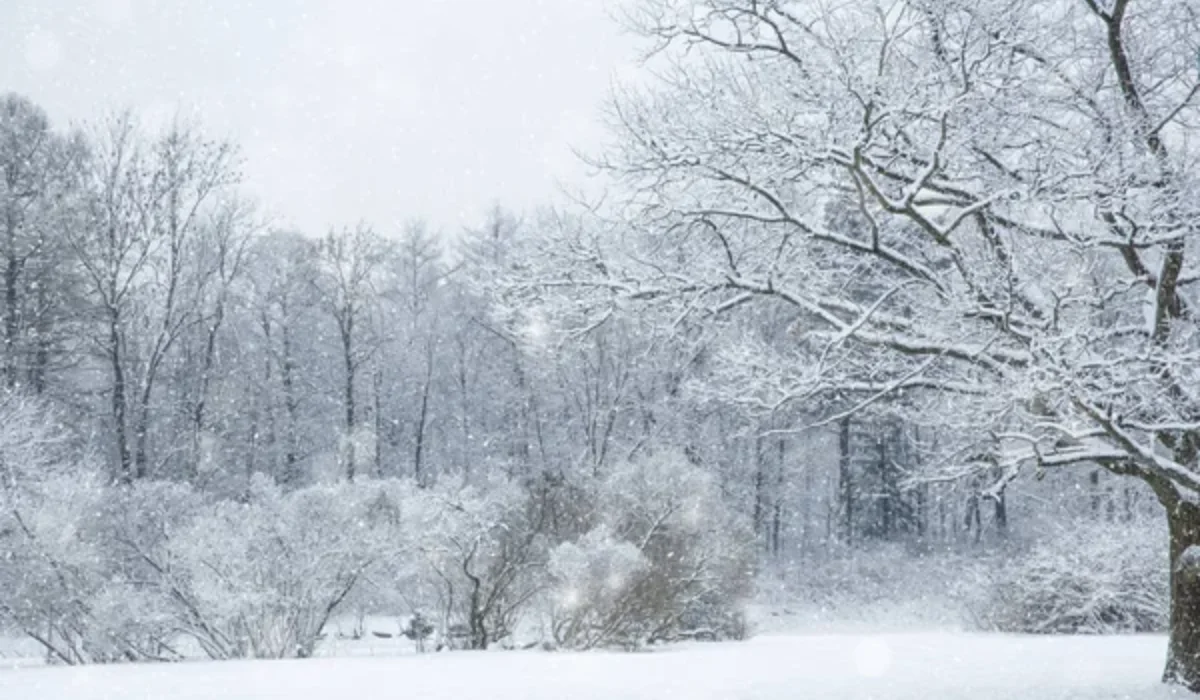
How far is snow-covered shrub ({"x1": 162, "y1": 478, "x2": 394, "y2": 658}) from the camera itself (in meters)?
11.8

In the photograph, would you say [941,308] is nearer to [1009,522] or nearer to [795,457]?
[795,457]

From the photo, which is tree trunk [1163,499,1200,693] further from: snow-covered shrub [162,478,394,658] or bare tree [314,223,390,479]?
bare tree [314,223,390,479]

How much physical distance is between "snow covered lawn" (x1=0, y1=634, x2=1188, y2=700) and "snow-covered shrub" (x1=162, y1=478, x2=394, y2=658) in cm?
132

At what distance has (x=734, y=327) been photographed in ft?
37.6

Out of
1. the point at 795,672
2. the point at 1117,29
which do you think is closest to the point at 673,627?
the point at 795,672

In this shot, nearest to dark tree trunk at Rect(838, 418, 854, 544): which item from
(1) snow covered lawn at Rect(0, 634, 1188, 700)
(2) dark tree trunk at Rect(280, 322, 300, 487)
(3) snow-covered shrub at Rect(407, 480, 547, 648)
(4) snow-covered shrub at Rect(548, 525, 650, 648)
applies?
(2) dark tree trunk at Rect(280, 322, 300, 487)

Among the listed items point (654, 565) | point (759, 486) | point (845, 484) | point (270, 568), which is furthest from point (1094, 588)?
point (845, 484)

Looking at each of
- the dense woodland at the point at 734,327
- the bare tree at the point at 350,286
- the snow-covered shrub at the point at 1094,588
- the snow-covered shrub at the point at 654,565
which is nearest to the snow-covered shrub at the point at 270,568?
the dense woodland at the point at 734,327

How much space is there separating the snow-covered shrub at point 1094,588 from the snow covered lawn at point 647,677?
490 centimetres

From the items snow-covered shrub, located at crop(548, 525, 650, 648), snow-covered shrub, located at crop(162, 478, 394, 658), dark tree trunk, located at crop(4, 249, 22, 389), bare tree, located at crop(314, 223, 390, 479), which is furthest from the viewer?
bare tree, located at crop(314, 223, 390, 479)

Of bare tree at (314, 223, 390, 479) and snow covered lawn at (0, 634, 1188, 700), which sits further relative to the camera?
bare tree at (314, 223, 390, 479)

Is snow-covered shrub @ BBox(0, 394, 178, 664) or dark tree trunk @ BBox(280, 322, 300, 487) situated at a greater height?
dark tree trunk @ BBox(280, 322, 300, 487)

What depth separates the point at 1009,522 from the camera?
35.8 m

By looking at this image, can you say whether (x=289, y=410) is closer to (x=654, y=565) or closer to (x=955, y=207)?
(x=654, y=565)
